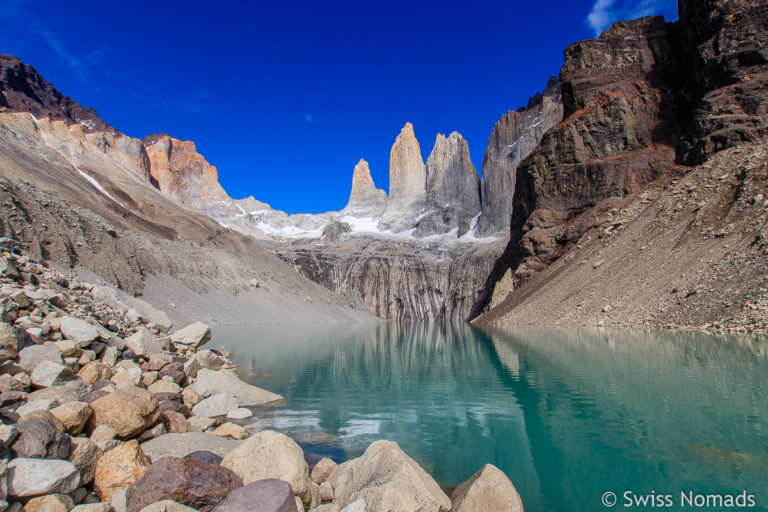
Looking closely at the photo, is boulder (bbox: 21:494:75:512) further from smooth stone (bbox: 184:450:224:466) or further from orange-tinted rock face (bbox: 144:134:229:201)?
orange-tinted rock face (bbox: 144:134:229:201)

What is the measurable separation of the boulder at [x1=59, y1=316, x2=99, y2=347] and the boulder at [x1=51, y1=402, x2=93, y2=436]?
159 inches

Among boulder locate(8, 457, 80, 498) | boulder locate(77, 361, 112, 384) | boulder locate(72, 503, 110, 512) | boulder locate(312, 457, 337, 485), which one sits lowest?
boulder locate(312, 457, 337, 485)

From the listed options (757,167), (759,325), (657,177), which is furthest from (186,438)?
(657,177)

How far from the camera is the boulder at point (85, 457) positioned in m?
5.30

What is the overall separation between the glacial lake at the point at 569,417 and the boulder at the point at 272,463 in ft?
6.93

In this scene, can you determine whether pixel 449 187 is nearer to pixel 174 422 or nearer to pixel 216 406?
pixel 216 406

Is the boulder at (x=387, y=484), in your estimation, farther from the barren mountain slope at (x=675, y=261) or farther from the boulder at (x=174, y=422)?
the barren mountain slope at (x=675, y=261)

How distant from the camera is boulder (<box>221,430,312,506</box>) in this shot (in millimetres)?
5609

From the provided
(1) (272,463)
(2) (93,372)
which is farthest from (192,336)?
(1) (272,463)

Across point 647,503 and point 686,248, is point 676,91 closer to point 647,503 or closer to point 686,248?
point 686,248

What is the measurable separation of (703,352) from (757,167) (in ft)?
72.3

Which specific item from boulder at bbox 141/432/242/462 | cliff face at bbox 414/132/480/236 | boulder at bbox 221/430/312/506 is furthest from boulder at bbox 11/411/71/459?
cliff face at bbox 414/132/480/236

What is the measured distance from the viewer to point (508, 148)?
413 ft

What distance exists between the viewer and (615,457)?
277 inches
